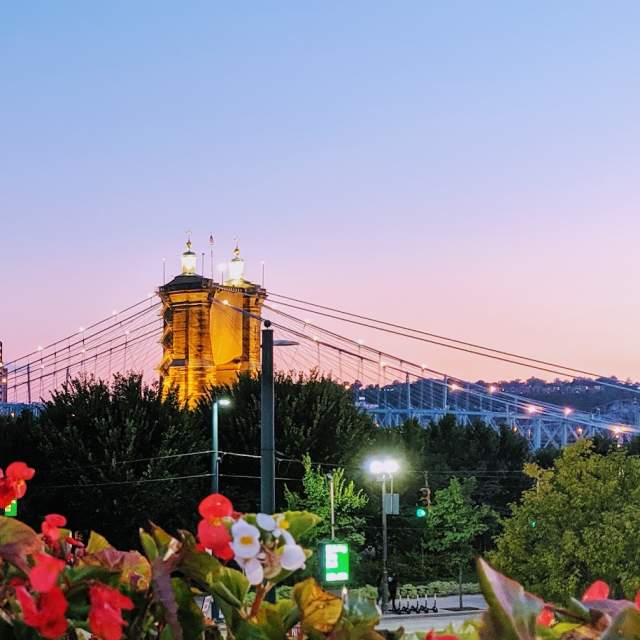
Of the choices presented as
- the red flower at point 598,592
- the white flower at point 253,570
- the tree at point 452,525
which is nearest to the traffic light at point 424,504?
the tree at point 452,525

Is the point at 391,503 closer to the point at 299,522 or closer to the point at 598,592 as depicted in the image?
the point at 598,592

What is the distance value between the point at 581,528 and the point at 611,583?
199cm

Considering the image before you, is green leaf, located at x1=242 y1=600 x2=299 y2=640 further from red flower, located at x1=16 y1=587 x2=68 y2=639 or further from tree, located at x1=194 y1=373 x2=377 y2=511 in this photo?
tree, located at x1=194 y1=373 x2=377 y2=511

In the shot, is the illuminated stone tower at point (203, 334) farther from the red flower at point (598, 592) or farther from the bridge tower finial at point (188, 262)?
the red flower at point (598, 592)

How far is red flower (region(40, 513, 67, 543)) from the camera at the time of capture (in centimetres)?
302

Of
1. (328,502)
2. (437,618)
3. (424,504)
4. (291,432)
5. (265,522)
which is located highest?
(291,432)

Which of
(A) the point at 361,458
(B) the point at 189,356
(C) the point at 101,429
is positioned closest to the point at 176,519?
(C) the point at 101,429

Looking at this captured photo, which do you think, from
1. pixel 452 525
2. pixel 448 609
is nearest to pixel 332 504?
pixel 448 609

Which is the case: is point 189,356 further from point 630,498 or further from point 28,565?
point 28,565

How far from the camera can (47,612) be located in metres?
1.99

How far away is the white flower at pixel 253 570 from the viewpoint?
219 centimetres

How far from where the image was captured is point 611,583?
90.8ft

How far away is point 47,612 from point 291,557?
0.54 metres

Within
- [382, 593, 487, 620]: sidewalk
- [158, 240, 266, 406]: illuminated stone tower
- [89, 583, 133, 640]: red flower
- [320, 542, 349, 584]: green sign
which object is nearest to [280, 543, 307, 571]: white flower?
[89, 583, 133, 640]: red flower
